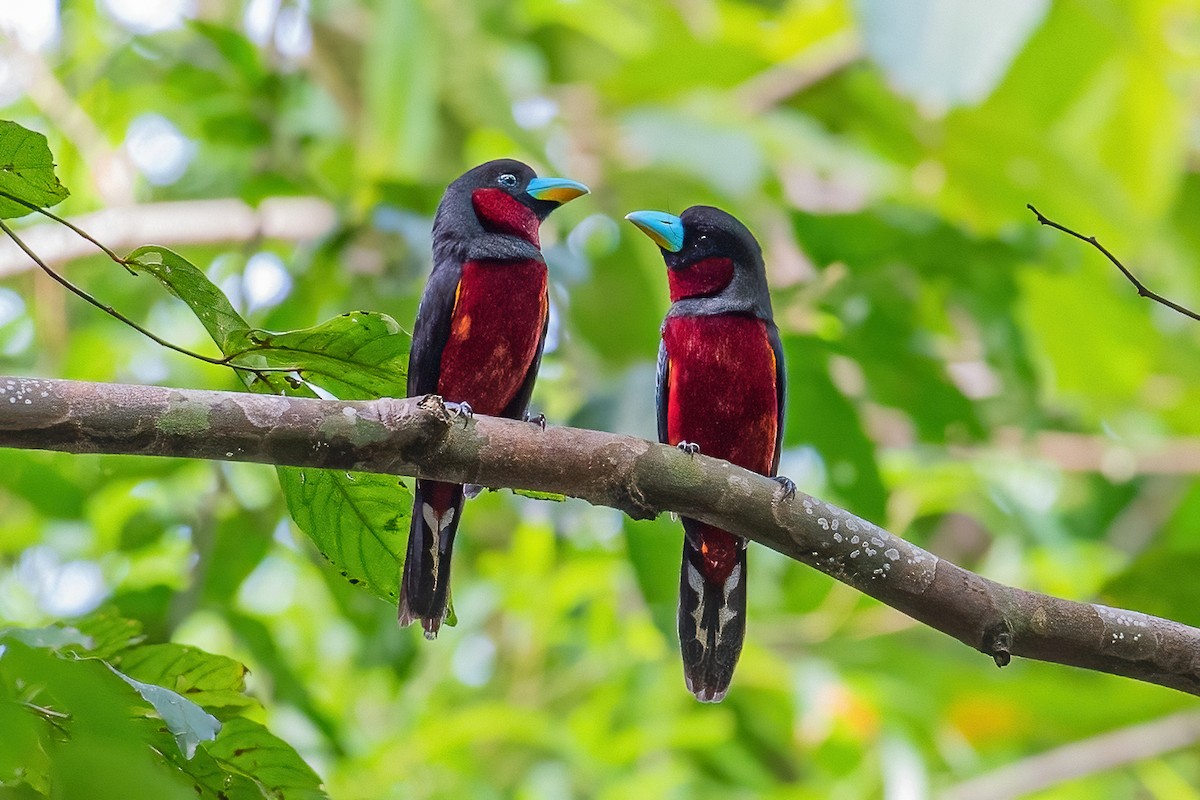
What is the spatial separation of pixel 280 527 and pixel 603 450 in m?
2.38

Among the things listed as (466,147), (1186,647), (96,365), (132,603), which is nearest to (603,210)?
(466,147)

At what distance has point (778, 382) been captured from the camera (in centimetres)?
314

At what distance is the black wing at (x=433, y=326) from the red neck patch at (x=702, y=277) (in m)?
0.56

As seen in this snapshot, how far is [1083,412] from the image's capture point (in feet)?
18.1

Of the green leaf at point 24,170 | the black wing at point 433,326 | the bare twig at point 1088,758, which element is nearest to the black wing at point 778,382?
the black wing at point 433,326

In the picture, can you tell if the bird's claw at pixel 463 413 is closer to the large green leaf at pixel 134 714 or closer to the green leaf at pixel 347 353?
the green leaf at pixel 347 353

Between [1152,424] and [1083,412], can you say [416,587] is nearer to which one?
[1083,412]

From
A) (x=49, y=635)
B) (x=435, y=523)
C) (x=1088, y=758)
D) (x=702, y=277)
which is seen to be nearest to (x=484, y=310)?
(x=435, y=523)

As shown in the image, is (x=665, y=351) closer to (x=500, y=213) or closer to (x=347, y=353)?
(x=500, y=213)

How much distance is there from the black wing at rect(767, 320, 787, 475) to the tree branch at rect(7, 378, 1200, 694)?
912 mm

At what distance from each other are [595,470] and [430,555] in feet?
1.86

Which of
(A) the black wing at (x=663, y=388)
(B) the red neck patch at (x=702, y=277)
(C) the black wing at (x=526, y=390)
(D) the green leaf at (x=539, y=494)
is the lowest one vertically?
(D) the green leaf at (x=539, y=494)

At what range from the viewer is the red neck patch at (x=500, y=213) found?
293 centimetres

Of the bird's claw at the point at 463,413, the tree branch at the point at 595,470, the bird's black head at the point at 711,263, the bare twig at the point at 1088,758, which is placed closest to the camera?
the tree branch at the point at 595,470
